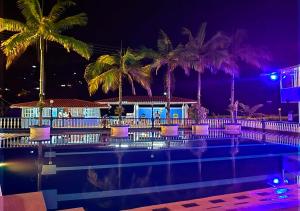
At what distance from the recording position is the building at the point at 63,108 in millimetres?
25891

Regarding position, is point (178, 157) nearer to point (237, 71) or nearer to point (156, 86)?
point (237, 71)

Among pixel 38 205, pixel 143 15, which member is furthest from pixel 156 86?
pixel 38 205

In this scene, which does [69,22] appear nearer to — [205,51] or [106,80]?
[106,80]

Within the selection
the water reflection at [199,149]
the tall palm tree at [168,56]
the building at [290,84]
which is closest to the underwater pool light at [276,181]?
the water reflection at [199,149]

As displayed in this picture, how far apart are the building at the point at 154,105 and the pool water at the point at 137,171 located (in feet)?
42.2

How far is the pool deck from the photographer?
5.47 m

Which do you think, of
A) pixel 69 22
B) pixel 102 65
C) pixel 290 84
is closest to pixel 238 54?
pixel 290 84

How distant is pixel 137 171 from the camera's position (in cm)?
977

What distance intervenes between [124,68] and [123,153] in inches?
284

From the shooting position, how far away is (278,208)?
5.02 meters

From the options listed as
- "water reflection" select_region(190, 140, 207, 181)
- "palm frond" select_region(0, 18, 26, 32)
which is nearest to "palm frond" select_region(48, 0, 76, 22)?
"palm frond" select_region(0, 18, 26, 32)

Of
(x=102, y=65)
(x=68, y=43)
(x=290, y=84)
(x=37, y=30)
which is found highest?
(x=37, y=30)

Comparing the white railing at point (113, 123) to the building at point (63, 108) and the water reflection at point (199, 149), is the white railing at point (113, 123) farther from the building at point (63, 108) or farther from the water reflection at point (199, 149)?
the water reflection at point (199, 149)

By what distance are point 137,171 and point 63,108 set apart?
754 inches
